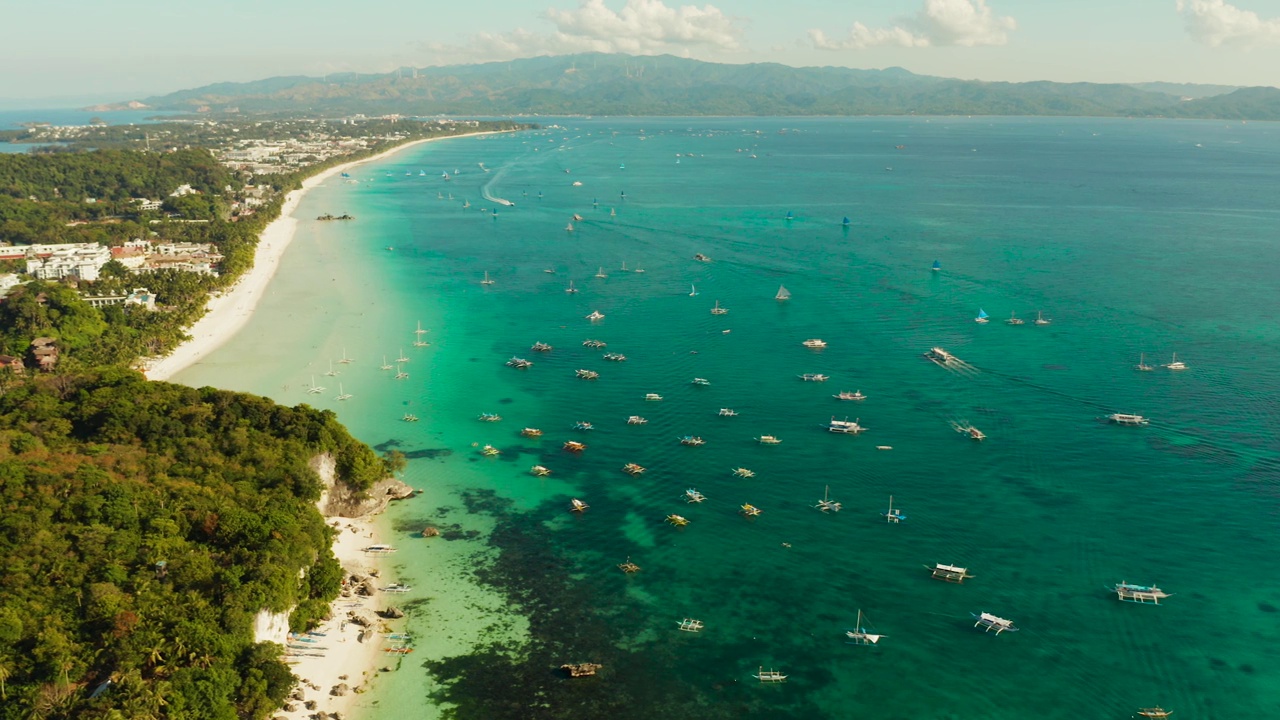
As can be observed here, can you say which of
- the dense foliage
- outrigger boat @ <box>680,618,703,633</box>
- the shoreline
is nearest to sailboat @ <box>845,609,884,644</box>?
outrigger boat @ <box>680,618,703,633</box>

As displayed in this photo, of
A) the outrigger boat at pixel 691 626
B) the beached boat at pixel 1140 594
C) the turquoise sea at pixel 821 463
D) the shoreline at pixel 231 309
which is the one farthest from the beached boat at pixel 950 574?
the shoreline at pixel 231 309

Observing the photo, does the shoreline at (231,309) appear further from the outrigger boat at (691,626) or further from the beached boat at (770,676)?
the beached boat at (770,676)

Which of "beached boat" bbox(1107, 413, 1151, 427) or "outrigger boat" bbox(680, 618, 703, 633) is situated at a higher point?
"beached boat" bbox(1107, 413, 1151, 427)

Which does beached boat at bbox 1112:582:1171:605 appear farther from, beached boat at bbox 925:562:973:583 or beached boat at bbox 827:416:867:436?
beached boat at bbox 827:416:867:436

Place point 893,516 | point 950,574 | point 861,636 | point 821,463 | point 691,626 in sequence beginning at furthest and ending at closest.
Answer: point 821,463 < point 893,516 < point 950,574 < point 691,626 < point 861,636

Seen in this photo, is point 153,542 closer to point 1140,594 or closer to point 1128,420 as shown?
point 1140,594

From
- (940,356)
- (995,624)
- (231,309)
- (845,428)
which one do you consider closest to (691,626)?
(995,624)

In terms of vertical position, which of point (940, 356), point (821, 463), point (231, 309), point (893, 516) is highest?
point (940, 356)
